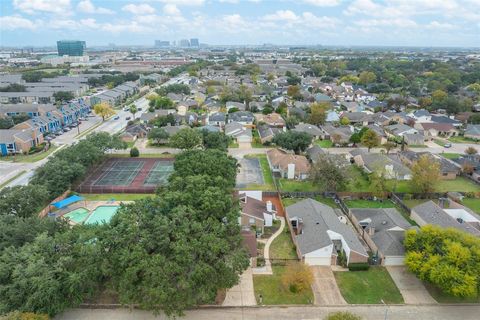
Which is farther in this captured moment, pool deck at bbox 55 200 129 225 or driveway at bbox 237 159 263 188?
driveway at bbox 237 159 263 188

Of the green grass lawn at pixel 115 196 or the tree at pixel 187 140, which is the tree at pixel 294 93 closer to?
the tree at pixel 187 140

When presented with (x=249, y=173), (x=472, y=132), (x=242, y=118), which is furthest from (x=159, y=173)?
(x=472, y=132)

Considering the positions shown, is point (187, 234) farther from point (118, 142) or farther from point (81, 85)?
point (81, 85)

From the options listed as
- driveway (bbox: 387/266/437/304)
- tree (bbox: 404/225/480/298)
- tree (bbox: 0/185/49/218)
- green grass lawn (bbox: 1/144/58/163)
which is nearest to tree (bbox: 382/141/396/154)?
tree (bbox: 404/225/480/298)

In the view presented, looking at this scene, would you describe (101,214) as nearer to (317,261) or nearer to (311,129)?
(317,261)

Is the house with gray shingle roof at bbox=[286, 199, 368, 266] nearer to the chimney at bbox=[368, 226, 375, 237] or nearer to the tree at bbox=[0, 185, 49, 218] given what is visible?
the chimney at bbox=[368, 226, 375, 237]

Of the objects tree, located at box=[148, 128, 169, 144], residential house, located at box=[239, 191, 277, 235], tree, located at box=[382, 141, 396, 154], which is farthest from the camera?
tree, located at box=[148, 128, 169, 144]

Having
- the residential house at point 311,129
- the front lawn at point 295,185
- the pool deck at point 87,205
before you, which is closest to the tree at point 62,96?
the residential house at point 311,129
